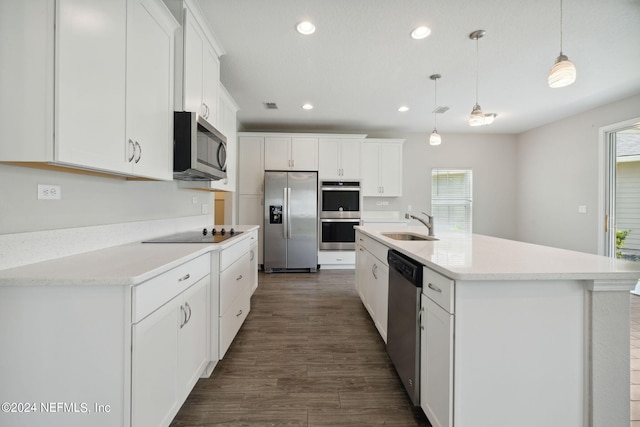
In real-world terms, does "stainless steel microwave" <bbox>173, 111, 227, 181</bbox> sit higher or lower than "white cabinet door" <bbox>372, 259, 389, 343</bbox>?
higher

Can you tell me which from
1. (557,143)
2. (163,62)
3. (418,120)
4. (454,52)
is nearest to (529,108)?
(557,143)

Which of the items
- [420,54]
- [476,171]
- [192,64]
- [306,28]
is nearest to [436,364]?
[192,64]

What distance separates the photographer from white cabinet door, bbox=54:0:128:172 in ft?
3.37

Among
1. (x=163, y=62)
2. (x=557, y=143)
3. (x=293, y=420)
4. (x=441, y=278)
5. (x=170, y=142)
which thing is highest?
(x=557, y=143)

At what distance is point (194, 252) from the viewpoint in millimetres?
1495

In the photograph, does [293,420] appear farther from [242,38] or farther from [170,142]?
[242,38]

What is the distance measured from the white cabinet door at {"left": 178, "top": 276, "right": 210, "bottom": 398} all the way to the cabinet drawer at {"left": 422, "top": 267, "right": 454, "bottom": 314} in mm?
1237

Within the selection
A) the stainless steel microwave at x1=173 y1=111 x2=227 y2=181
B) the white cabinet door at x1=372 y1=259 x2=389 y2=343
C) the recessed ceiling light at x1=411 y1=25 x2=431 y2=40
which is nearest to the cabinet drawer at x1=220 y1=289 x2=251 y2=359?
the stainless steel microwave at x1=173 y1=111 x2=227 y2=181

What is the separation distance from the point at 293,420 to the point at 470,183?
5.67 meters

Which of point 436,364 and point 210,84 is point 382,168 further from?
point 436,364

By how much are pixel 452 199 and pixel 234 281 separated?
16.5 ft

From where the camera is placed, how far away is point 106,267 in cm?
112

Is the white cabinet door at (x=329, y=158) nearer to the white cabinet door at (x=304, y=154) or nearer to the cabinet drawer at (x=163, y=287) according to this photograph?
the white cabinet door at (x=304, y=154)

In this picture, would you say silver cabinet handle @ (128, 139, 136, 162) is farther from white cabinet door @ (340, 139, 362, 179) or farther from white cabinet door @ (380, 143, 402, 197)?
white cabinet door @ (380, 143, 402, 197)
